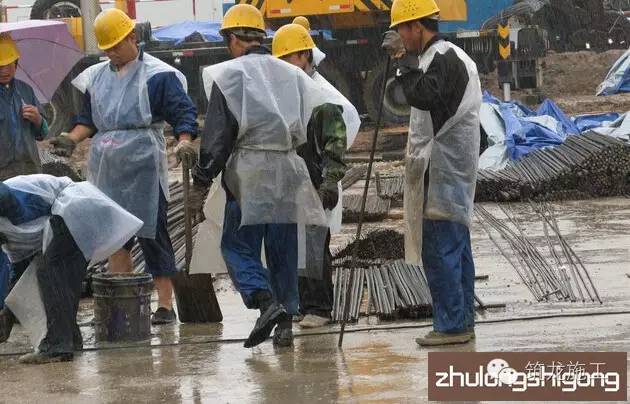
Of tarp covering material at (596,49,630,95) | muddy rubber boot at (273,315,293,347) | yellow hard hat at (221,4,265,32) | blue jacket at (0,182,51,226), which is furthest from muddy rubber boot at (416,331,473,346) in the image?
tarp covering material at (596,49,630,95)

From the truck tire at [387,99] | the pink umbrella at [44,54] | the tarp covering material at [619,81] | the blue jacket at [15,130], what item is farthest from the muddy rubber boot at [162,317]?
the tarp covering material at [619,81]

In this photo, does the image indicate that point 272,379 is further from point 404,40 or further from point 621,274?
point 621,274

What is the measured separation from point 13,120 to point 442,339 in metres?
3.57

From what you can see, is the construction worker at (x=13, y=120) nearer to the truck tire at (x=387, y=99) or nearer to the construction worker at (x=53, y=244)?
the construction worker at (x=53, y=244)

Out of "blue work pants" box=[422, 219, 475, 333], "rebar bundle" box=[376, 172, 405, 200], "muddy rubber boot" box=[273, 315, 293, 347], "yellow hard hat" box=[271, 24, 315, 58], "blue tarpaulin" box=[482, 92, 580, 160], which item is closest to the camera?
"blue work pants" box=[422, 219, 475, 333]

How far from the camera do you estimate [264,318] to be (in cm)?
741

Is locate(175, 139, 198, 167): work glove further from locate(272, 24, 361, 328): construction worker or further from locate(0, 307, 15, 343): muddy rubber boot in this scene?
locate(0, 307, 15, 343): muddy rubber boot

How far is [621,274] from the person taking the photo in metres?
9.65

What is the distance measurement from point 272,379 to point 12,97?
141 inches

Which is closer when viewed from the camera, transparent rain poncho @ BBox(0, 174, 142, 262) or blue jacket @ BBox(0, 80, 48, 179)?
transparent rain poncho @ BBox(0, 174, 142, 262)

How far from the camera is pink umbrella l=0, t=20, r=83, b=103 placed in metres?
10.2

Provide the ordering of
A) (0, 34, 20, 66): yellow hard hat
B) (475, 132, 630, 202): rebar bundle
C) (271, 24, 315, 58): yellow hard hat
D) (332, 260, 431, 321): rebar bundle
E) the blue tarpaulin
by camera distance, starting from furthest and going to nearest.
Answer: the blue tarpaulin, (475, 132, 630, 202): rebar bundle, (0, 34, 20, 66): yellow hard hat, (271, 24, 315, 58): yellow hard hat, (332, 260, 431, 321): rebar bundle

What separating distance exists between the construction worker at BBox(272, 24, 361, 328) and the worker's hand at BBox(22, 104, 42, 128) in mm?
1836

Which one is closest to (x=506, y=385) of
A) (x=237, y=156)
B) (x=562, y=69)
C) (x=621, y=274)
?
(x=237, y=156)
